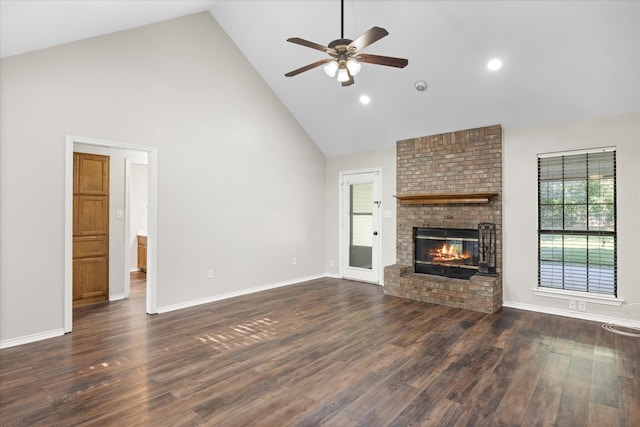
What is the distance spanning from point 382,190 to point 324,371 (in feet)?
13.1

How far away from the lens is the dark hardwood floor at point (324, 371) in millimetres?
2268

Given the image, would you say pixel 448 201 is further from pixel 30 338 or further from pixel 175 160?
pixel 30 338

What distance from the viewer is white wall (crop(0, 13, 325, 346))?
347cm

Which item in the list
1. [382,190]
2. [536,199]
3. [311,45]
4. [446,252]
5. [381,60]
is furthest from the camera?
[382,190]

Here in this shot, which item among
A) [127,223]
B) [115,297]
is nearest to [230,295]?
[115,297]

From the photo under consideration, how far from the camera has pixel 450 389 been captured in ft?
8.49

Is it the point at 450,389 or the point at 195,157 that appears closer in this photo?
the point at 450,389

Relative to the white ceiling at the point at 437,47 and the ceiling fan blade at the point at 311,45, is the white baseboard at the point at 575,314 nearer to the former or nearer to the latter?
the white ceiling at the point at 437,47

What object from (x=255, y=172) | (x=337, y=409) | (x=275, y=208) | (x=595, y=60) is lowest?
(x=337, y=409)

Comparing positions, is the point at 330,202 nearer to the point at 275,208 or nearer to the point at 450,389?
the point at 275,208

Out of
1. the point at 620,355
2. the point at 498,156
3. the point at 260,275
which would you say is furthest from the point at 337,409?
the point at 498,156

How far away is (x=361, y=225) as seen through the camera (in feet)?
22.0

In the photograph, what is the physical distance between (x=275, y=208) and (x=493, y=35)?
4034 mm

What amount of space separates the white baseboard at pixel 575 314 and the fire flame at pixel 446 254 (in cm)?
88
